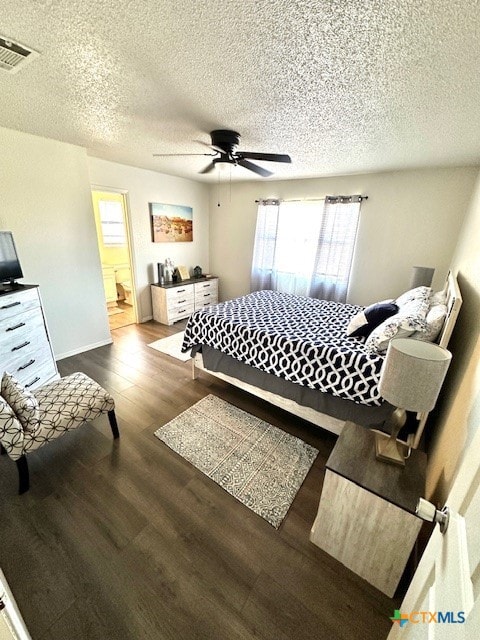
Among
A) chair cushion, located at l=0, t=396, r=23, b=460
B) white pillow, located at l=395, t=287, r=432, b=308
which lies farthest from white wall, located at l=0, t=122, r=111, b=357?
white pillow, located at l=395, t=287, r=432, b=308

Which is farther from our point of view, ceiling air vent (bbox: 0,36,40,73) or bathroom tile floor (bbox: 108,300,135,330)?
bathroom tile floor (bbox: 108,300,135,330)

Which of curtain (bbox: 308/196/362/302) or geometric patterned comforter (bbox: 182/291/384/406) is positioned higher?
curtain (bbox: 308/196/362/302)

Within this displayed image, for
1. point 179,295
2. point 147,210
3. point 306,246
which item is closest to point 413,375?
point 306,246

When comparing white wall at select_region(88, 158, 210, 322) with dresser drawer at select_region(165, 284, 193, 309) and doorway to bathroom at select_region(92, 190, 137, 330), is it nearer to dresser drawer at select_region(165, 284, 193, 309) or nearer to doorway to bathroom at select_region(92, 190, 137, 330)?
dresser drawer at select_region(165, 284, 193, 309)

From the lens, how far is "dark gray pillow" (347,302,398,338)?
222 centimetres

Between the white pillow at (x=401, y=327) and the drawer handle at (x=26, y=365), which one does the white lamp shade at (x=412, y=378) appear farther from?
the drawer handle at (x=26, y=365)

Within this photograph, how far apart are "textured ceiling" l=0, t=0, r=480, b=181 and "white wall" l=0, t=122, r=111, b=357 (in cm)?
25

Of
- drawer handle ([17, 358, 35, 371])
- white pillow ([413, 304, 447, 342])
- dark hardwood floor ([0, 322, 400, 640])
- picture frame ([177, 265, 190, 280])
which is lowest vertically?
dark hardwood floor ([0, 322, 400, 640])

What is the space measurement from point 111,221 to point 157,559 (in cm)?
573

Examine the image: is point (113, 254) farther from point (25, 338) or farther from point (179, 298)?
point (25, 338)

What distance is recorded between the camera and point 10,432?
1.49 metres

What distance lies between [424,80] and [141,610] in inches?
119

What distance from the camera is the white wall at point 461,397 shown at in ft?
3.50

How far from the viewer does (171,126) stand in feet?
7.24
